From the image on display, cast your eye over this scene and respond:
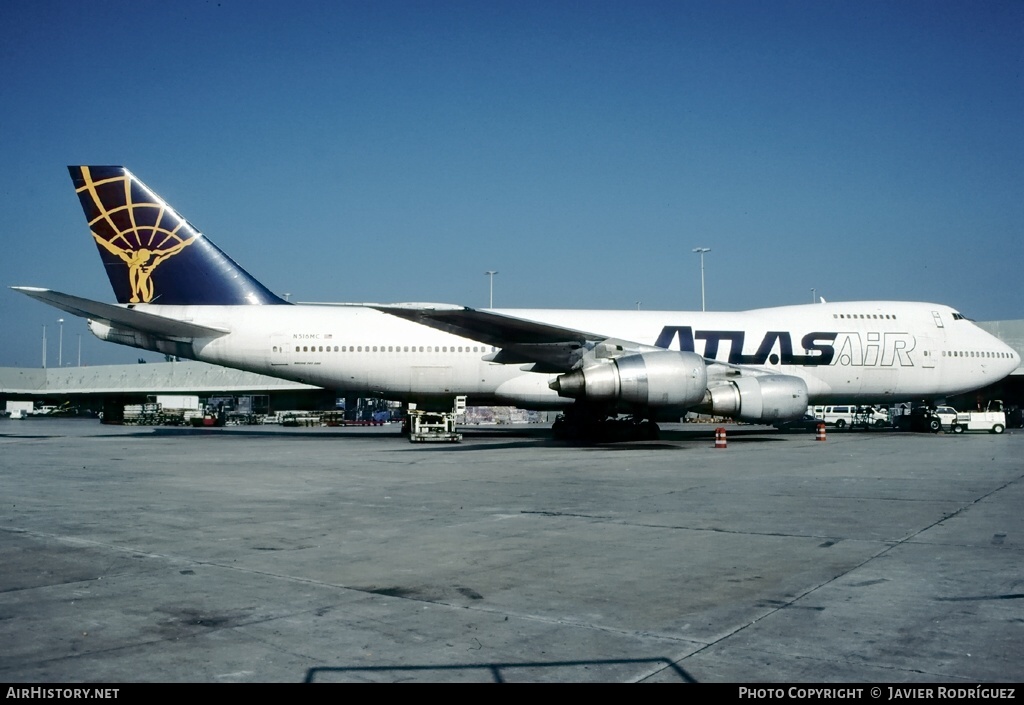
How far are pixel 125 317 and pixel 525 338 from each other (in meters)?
11.2

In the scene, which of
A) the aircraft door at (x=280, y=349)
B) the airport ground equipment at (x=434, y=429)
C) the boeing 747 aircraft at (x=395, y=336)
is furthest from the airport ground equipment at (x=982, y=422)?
the aircraft door at (x=280, y=349)

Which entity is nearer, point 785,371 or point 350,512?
point 350,512

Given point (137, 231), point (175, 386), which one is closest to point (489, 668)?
point (137, 231)

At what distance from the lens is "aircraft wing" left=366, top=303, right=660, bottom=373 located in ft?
60.7

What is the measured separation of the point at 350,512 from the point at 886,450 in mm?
13527

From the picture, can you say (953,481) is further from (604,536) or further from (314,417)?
(314,417)

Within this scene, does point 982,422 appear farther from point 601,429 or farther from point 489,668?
point 489,668

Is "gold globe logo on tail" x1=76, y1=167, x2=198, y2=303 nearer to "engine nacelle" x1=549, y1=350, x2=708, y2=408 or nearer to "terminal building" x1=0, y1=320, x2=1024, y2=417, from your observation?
"engine nacelle" x1=549, y1=350, x2=708, y2=408

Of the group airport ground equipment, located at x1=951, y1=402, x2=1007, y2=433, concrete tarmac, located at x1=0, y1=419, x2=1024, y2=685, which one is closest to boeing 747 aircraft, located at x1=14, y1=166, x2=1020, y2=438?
airport ground equipment, located at x1=951, y1=402, x2=1007, y2=433

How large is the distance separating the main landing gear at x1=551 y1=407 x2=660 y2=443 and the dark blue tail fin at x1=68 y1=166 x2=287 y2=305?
11.6 metres

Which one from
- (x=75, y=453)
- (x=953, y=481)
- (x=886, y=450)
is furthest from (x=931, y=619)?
(x=75, y=453)

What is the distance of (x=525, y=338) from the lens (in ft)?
65.1

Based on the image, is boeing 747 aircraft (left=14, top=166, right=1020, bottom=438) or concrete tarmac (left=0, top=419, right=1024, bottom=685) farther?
boeing 747 aircraft (left=14, top=166, right=1020, bottom=438)

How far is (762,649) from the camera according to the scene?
380cm
